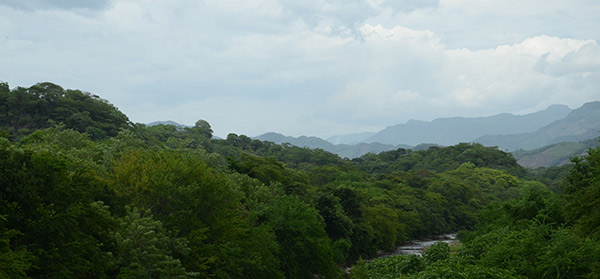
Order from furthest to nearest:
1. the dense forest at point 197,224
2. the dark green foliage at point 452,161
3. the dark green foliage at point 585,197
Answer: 1. the dark green foliage at point 452,161
2. the dark green foliage at point 585,197
3. the dense forest at point 197,224

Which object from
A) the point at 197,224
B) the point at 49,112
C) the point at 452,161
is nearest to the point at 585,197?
the point at 197,224

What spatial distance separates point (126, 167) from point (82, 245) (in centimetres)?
903

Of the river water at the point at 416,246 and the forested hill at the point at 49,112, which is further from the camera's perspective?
the forested hill at the point at 49,112

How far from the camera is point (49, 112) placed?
105 metres

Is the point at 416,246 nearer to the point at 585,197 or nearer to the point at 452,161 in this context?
the point at 585,197

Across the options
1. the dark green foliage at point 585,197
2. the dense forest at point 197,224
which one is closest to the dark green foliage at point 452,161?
the dense forest at point 197,224

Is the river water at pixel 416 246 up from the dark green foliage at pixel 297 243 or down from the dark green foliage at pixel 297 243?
down

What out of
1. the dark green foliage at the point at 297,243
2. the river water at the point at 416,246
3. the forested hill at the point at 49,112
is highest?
the forested hill at the point at 49,112

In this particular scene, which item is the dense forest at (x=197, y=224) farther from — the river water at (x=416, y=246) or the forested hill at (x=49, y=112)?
the forested hill at (x=49, y=112)

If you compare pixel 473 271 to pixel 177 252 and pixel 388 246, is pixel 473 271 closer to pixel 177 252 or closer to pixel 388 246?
pixel 177 252

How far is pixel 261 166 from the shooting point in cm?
6331

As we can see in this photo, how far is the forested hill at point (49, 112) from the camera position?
325 ft

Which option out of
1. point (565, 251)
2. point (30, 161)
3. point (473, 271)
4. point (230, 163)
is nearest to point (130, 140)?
point (230, 163)

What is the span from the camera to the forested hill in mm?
99125
